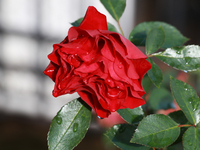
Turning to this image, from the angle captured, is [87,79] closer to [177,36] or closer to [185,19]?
[177,36]

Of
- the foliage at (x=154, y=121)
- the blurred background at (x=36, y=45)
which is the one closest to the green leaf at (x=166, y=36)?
the foliage at (x=154, y=121)

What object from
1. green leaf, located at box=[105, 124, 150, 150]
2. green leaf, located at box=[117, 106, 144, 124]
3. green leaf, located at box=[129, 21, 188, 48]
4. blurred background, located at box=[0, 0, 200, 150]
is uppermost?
green leaf, located at box=[129, 21, 188, 48]

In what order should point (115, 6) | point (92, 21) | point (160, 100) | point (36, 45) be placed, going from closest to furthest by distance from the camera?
point (92, 21), point (115, 6), point (160, 100), point (36, 45)

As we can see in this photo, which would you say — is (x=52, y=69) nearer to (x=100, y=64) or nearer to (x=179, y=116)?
(x=100, y=64)

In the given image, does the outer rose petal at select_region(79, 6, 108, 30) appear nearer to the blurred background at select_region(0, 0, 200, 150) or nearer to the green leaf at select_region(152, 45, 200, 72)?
the green leaf at select_region(152, 45, 200, 72)

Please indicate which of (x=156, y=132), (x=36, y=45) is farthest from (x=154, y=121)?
(x=36, y=45)

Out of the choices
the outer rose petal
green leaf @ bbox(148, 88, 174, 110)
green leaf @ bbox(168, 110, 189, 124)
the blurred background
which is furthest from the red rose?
the blurred background

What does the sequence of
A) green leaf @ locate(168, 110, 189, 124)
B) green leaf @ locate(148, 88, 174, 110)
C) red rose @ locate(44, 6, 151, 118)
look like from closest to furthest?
1. red rose @ locate(44, 6, 151, 118)
2. green leaf @ locate(168, 110, 189, 124)
3. green leaf @ locate(148, 88, 174, 110)

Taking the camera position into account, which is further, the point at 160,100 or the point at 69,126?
the point at 160,100
